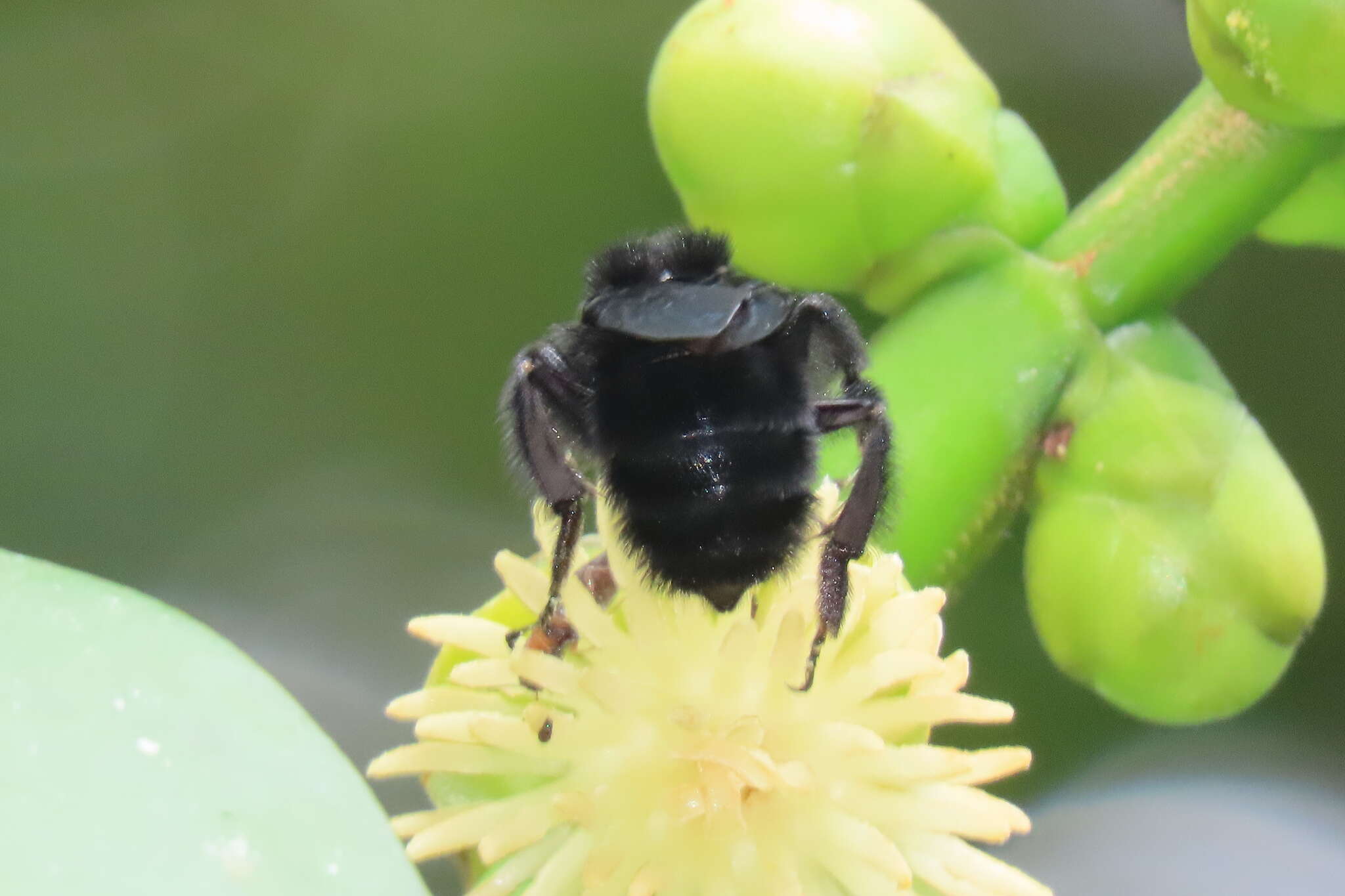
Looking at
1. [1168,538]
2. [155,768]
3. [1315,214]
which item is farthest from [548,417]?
[1315,214]

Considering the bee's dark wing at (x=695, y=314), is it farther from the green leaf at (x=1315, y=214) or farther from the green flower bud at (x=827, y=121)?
the green leaf at (x=1315, y=214)

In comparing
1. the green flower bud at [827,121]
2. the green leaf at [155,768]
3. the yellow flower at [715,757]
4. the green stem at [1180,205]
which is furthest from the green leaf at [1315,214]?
the green leaf at [155,768]

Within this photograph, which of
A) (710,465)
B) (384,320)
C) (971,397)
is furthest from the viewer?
(384,320)

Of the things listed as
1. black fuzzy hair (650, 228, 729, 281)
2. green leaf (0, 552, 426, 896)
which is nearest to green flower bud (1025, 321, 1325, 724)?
black fuzzy hair (650, 228, 729, 281)

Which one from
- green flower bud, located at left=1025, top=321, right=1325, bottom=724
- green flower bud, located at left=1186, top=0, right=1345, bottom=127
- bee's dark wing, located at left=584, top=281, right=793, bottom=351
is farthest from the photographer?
green flower bud, located at left=1025, top=321, right=1325, bottom=724

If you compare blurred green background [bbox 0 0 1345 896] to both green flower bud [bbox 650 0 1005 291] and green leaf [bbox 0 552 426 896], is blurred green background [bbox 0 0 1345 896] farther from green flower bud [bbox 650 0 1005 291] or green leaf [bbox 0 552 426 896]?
green leaf [bbox 0 552 426 896]

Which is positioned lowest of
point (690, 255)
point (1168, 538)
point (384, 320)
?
point (1168, 538)

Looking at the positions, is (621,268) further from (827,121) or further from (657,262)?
(827,121)
